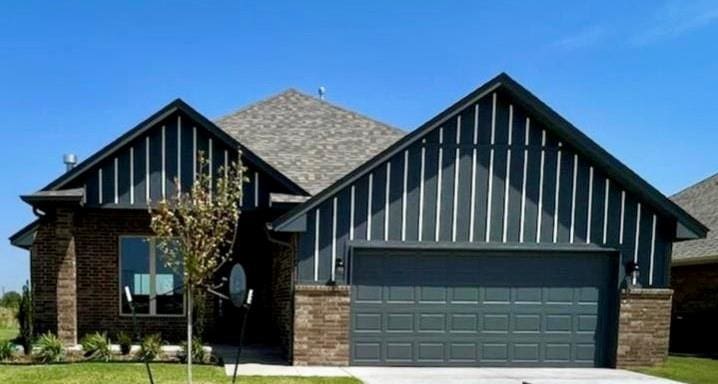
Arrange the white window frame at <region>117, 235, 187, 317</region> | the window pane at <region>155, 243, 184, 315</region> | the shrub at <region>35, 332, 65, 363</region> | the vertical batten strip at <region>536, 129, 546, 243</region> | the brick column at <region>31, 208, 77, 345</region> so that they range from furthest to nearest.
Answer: the window pane at <region>155, 243, 184, 315</region>, the white window frame at <region>117, 235, 187, 317</region>, the brick column at <region>31, 208, 77, 345</region>, the vertical batten strip at <region>536, 129, 546, 243</region>, the shrub at <region>35, 332, 65, 363</region>

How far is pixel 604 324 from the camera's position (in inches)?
440

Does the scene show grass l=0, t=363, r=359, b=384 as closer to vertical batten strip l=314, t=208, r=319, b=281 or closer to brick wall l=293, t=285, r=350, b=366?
brick wall l=293, t=285, r=350, b=366

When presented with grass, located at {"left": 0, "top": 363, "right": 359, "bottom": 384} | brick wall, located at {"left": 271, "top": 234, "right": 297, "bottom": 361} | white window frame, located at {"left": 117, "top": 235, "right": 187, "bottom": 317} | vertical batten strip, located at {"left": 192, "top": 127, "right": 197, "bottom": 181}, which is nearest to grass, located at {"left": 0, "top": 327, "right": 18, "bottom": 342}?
white window frame, located at {"left": 117, "top": 235, "right": 187, "bottom": 317}

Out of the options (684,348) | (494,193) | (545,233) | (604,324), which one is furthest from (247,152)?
(684,348)

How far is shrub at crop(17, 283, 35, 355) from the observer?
10799mm

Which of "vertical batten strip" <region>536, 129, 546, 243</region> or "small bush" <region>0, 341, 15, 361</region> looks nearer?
"small bush" <region>0, 341, 15, 361</region>

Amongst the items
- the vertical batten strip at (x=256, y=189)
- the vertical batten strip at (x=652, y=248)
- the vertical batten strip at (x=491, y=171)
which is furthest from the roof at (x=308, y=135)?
the vertical batten strip at (x=652, y=248)

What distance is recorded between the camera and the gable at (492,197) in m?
10.5

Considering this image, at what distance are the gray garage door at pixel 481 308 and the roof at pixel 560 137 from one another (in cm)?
141

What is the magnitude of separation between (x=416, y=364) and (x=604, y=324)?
386cm

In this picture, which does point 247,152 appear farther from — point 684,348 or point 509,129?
point 684,348

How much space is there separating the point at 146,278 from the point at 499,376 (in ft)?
26.5

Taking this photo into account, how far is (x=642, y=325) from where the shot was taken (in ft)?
36.4

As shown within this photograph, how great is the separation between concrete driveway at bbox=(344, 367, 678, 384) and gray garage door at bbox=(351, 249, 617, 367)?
33 centimetres
